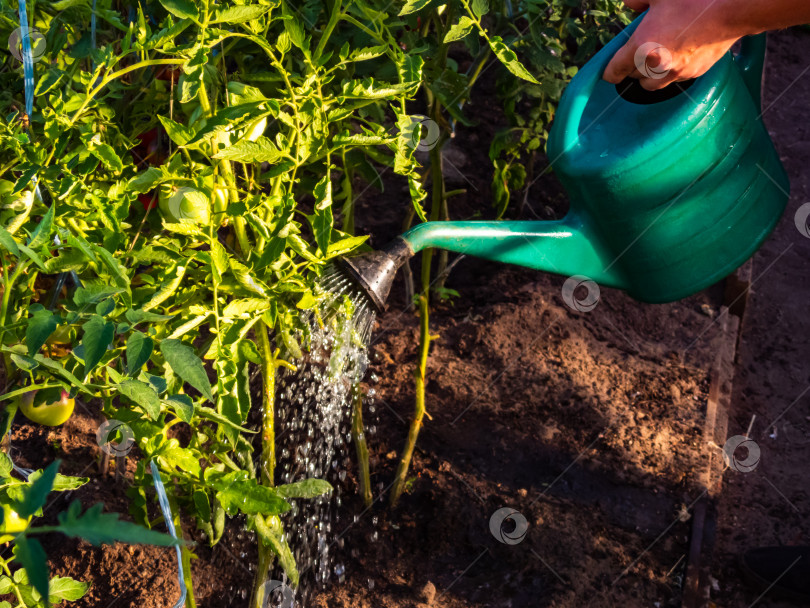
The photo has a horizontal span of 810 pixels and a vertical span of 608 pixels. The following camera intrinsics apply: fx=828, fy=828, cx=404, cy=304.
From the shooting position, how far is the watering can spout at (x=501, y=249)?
106 centimetres

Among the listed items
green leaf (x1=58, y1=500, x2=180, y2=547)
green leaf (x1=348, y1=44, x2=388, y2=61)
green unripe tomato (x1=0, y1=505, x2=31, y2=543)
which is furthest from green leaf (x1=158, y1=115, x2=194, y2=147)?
green leaf (x1=58, y1=500, x2=180, y2=547)

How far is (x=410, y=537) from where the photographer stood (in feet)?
5.70

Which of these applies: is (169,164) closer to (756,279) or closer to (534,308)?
(534,308)

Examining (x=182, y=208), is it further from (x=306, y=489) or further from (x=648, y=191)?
(x=648, y=191)

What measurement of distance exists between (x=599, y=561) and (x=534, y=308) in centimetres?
69

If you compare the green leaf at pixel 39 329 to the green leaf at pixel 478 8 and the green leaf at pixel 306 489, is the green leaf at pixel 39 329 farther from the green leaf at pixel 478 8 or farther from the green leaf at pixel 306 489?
the green leaf at pixel 478 8

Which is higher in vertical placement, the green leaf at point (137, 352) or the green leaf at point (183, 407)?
the green leaf at point (137, 352)

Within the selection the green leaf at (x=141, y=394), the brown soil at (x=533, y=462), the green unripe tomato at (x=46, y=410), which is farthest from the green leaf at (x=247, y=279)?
the brown soil at (x=533, y=462)

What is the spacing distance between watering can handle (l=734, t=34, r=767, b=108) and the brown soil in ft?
2.71

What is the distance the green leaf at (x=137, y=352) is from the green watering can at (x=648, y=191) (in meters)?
0.36

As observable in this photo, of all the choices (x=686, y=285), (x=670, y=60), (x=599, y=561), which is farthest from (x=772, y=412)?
(x=670, y=60)

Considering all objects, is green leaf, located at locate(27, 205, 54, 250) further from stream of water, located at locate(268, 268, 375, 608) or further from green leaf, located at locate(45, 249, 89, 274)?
stream of water, located at locate(268, 268, 375, 608)

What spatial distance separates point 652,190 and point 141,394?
0.81 m

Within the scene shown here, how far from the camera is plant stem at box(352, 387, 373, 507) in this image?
1639 millimetres
